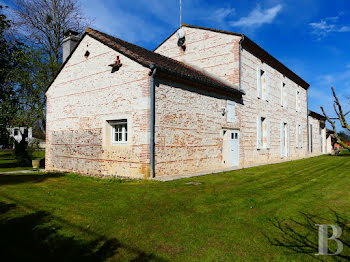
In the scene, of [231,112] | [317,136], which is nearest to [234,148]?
[231,112]

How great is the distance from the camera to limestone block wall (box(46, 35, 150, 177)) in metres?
9.05

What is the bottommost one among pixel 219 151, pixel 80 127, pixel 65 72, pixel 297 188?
pixel 297 188

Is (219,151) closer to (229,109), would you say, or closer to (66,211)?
(229,109)

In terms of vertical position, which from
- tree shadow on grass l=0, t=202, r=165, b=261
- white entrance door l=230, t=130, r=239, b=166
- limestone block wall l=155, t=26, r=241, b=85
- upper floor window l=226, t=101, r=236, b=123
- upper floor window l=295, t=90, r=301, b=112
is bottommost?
tree shadow on grass l=0, t=202, r=165, b=261

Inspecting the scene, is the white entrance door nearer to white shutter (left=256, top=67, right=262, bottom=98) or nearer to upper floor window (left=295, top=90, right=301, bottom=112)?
white shutter (left=256, top=67, right=262, bottom=98)

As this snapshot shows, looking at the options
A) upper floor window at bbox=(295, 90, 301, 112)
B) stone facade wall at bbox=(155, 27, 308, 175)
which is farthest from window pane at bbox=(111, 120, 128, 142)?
upper floor window at bbox=(295, 90, 301, 112)

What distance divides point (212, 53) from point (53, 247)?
13.7m

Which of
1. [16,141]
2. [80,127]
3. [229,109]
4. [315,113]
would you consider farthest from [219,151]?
[315,113]

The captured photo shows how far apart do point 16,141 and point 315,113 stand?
95.9 ft

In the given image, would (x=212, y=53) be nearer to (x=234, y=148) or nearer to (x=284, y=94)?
(x=234, y=148)

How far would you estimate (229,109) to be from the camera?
519 inches

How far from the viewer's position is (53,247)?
333cm

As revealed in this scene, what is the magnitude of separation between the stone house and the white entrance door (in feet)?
0.18

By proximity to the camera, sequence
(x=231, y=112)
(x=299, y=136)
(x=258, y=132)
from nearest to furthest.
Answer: (x=231, y=112)
(x=258, y=132)
(x=299, y=136)
